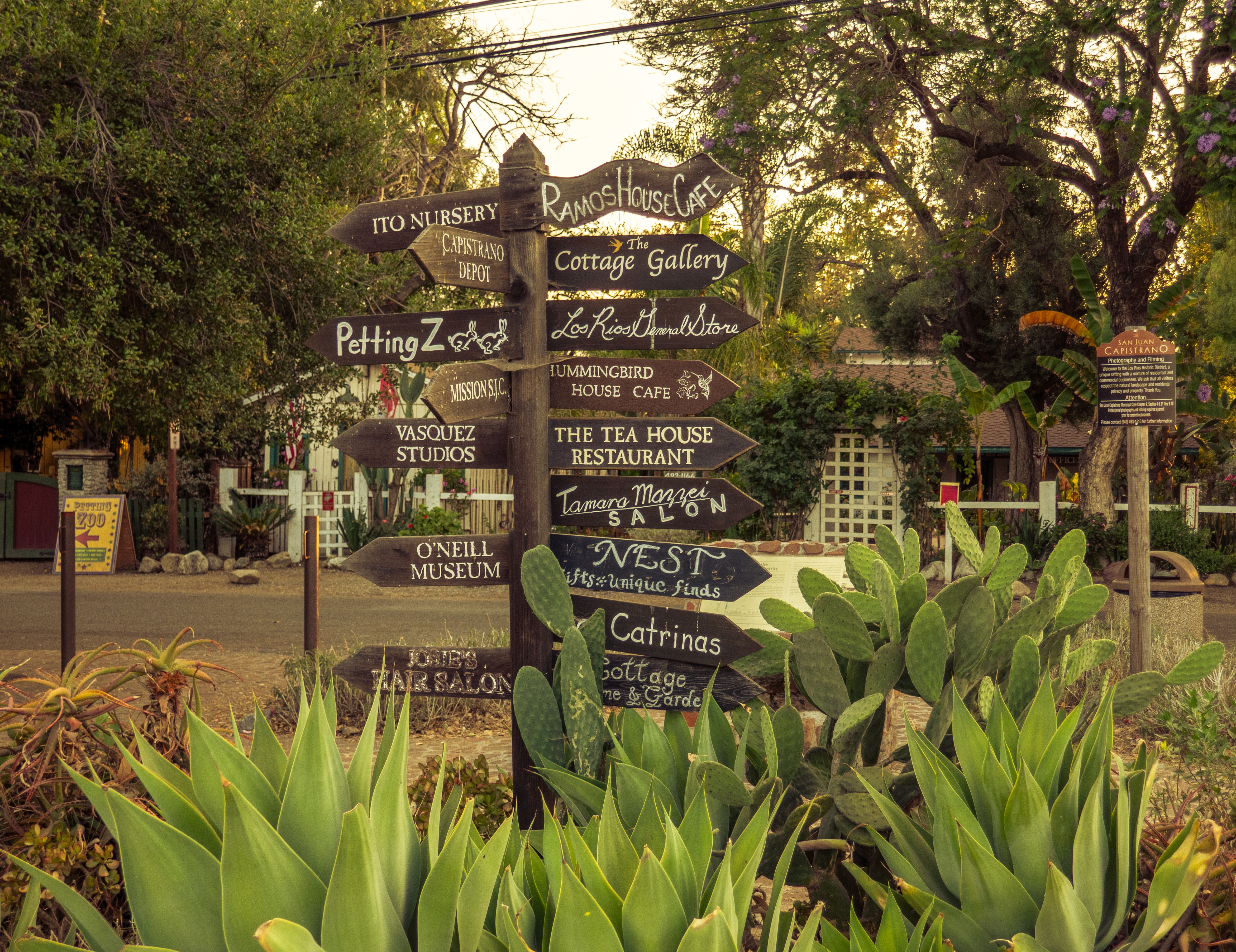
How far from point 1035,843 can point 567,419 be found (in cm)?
231

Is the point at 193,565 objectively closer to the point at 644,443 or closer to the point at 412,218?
the point at 412,218

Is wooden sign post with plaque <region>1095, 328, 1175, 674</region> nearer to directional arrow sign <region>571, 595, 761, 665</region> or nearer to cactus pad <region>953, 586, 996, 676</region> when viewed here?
directional arrow sign <region>571, 595, 761, 665</region>

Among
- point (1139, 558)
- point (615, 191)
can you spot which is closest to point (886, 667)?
point (615, 191)

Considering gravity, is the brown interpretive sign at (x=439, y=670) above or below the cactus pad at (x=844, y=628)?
below

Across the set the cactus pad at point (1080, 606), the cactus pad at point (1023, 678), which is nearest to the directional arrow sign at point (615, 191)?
the cactus pad at point (1080, 606)

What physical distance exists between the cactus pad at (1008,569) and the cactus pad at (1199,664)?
44cm

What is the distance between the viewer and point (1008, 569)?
2.52 meters

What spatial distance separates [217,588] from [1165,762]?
1163 centimetres

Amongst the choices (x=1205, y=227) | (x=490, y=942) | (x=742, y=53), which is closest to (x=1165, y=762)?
(x=490, y=942)

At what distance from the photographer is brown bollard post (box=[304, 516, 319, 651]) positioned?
6387 millimetres

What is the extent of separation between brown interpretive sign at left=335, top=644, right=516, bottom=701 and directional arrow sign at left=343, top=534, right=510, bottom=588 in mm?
262

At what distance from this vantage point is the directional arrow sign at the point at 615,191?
11.4ft

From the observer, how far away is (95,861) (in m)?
2.08

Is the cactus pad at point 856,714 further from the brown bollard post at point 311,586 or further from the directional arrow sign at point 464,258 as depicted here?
the brown bollard post at point 311,586
